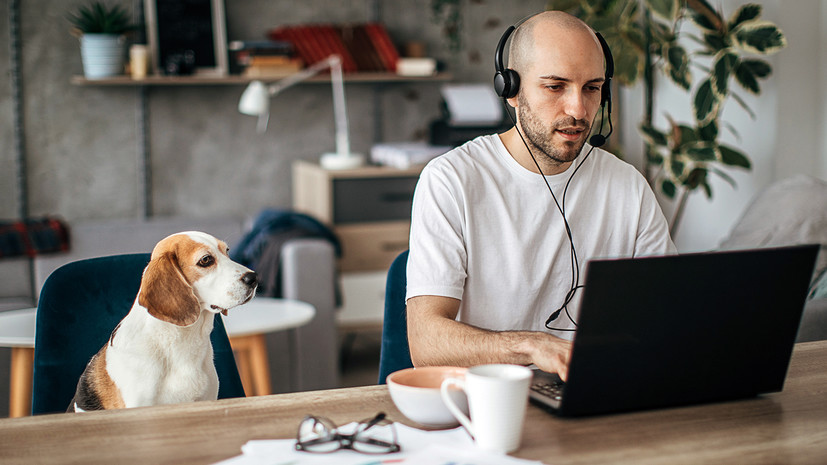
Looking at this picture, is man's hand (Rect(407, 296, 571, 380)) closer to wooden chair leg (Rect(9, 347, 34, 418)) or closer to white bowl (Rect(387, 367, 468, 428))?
white bowl (Rect(387, 367, 468, 428))

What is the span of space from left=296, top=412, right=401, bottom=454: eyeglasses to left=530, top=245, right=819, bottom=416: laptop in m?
0.22

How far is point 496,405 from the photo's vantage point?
89 cm

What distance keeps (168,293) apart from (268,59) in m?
2.70

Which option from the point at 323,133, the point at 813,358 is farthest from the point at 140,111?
the point at 813,358

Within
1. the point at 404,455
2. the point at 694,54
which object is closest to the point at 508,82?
the point at 404,455

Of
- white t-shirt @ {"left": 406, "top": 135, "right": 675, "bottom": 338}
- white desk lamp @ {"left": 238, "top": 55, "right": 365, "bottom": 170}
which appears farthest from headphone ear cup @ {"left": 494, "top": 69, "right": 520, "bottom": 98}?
white desk lamp @ {"left": 238, "top": 55, "right": 365, "bottom": 170}

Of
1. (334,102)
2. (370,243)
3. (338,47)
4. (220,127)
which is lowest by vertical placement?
(370,243)

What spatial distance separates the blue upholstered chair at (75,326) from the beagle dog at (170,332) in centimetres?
11

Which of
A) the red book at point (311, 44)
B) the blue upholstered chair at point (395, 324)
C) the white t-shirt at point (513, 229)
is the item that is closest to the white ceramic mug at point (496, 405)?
the white t-shirt at point (513, 229)

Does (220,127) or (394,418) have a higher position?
(220,127)

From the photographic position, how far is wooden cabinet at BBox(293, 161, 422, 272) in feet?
11.6

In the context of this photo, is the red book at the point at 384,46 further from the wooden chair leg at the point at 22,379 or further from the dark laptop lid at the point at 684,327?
the dark laptop lid at the point at 684,327

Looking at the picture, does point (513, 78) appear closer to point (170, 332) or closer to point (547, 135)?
point (547, 135)

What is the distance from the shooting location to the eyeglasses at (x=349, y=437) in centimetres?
93
